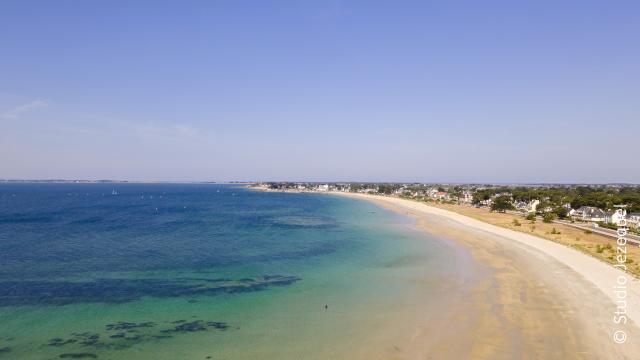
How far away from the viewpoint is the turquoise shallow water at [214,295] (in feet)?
65.3

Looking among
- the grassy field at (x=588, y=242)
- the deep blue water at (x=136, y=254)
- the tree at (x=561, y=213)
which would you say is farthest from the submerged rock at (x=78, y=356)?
the tree at (x=561, y=213)

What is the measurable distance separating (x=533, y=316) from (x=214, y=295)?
19.6m

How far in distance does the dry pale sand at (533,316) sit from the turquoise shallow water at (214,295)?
6.36 ft

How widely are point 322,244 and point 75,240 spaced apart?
3152 cm

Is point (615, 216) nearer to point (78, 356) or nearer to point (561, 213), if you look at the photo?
point (561, 213)

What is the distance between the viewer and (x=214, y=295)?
95.0 ft

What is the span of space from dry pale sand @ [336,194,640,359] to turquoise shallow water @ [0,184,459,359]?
76.3 inches

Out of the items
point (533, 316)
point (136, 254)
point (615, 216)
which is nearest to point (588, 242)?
point (615, 216)

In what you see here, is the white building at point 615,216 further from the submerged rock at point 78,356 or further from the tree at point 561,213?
the submerged rock at point 78,356

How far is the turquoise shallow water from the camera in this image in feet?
65.3

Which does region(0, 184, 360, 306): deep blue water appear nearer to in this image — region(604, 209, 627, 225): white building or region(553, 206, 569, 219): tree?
region(553, 206, 569, 219): tree

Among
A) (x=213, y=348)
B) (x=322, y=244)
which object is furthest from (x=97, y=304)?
(x=322, y=244)

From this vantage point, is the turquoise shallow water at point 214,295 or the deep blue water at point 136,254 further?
the deep blue water at point 136,254

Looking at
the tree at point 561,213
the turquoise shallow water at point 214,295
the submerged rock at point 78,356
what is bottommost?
the turquoise shallow water at point 214,295
